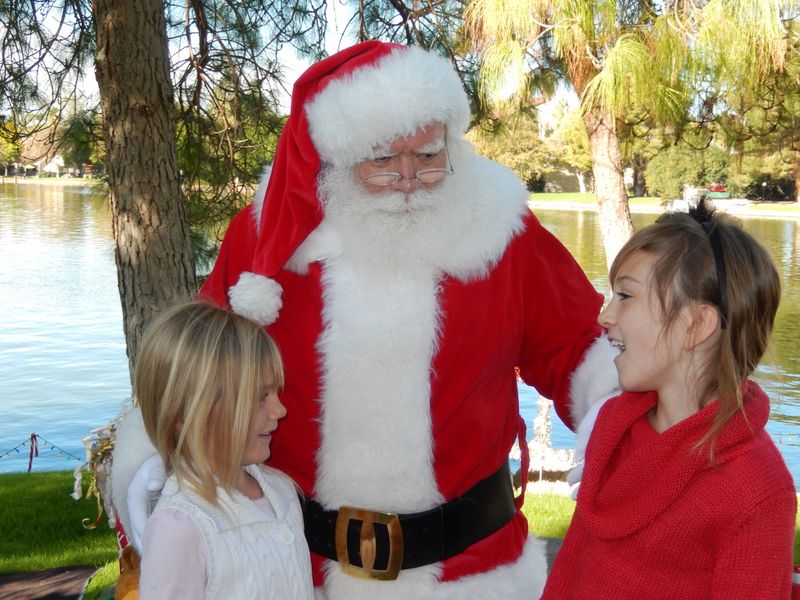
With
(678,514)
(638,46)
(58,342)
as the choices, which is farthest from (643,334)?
(58,342)

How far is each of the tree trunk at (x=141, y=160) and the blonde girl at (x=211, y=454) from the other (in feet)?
5.90

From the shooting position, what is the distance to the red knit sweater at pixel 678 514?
133cm

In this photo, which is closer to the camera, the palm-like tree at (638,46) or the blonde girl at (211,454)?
the blonde girl at (211,454)

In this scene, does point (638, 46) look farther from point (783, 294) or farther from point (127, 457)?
point (783, 294)

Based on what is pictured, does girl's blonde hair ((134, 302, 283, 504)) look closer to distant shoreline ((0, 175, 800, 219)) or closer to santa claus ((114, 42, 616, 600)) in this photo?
santa claus ((114, 42, 616, 600))

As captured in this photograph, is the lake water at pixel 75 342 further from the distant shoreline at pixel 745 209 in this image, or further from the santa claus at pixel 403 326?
the distant shoreline at pixel 745 209

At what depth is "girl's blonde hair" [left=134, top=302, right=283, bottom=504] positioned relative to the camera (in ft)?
5.10

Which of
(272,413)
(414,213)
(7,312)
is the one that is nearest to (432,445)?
(272,413)

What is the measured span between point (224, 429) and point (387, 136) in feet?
2.51

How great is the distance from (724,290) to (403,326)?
0.68 meters

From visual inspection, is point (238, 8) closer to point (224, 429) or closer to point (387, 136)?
point (387, 136)

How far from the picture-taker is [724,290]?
1.46 metres

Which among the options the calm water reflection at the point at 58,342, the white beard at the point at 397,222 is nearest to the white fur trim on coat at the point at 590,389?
the white beard at the point at 397,222

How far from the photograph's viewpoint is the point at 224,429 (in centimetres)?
158
